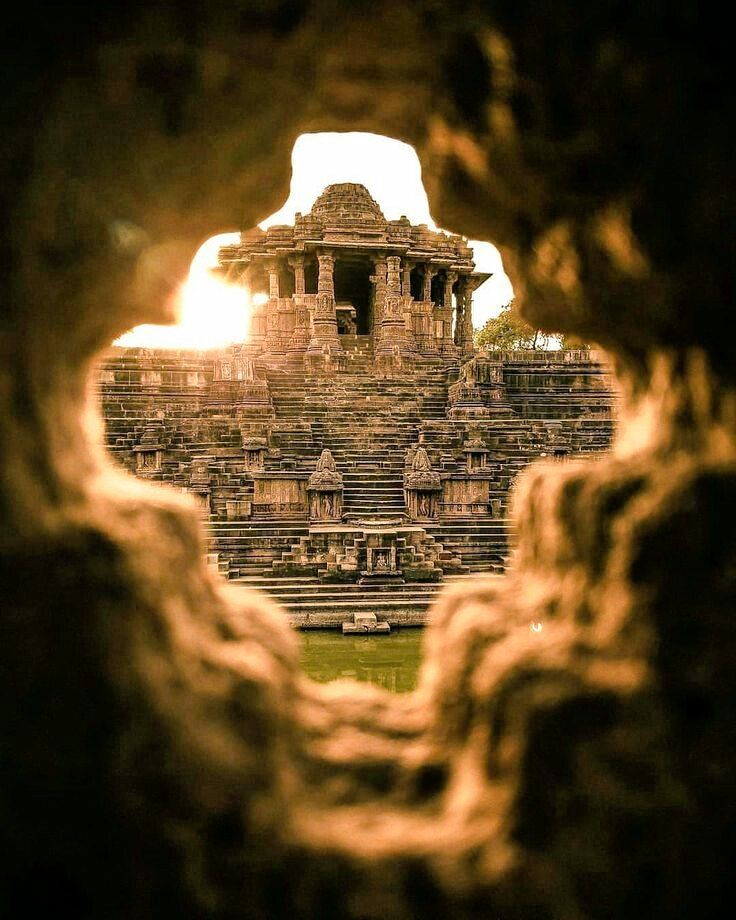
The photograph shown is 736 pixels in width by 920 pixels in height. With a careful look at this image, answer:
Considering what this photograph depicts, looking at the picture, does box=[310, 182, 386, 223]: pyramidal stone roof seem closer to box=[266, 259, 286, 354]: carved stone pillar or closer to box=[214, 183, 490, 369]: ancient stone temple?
box=[214, 183, 490, 369]: ancient stone temple

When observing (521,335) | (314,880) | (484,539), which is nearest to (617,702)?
(314,880)

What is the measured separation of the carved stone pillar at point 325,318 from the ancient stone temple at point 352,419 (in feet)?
0.20

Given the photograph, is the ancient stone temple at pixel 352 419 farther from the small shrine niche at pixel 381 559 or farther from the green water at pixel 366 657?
the green water at pixel 366 657

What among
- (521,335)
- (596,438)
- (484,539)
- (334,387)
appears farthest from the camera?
(521,335)

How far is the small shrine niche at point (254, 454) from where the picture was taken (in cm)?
1098

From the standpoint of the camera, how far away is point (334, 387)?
1603cm

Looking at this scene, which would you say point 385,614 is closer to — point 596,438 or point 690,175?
point 690,175

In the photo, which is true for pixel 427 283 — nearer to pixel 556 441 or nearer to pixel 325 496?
pixel 556 441

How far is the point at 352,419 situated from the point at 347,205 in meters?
11.6

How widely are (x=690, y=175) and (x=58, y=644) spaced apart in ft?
5.40

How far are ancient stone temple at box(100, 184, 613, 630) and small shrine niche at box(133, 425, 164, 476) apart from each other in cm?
4

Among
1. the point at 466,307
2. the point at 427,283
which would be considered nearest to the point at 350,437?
the point at 427,283

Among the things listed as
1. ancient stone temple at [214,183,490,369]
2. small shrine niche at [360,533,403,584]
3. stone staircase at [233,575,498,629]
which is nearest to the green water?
stone staircase at [233,575,498,629]

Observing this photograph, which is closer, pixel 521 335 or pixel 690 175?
pixel 690 175
